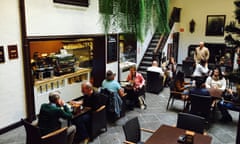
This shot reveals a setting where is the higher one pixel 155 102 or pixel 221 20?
pixel 221 20

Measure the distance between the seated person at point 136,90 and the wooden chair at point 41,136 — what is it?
3.04m

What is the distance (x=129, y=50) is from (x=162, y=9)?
25.5 ft

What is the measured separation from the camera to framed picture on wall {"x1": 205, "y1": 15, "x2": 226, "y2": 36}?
1201 centimetres

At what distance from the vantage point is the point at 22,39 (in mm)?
4902

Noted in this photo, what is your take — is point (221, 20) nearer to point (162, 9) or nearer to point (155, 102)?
point (155, 102)

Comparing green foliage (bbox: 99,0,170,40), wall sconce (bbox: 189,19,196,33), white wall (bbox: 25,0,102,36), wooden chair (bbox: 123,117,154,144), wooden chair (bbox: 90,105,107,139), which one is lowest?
wooden chair (bbox: 90,105,107,139)

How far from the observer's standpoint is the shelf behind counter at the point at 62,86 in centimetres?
575

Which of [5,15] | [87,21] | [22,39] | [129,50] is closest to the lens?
[5,15]

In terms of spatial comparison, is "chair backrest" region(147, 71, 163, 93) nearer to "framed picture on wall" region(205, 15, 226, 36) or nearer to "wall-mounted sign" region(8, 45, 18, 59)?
"wall-mounted sign" region(8, 45, 18, 59)

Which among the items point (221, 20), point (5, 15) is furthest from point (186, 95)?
point (221, 20)

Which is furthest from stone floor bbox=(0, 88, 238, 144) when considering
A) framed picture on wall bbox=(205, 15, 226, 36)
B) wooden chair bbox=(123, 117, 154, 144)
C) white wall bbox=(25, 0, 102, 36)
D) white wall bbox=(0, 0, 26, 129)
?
framed picture on wall bbox=(205, 15, 226, 36)

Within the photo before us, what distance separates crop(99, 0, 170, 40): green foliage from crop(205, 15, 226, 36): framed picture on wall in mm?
11318

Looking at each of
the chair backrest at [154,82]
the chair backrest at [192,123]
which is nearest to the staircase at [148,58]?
the chair backrest at [154,82]

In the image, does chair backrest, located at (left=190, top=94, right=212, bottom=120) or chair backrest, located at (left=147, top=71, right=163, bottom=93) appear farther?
chair backrest, located at (left=147, top=71, right=163, bottom=93)
